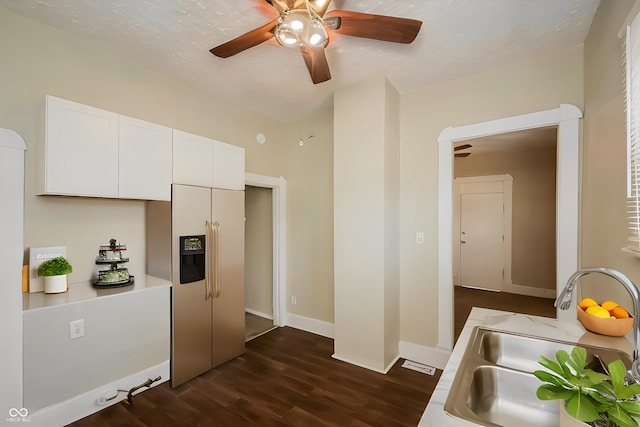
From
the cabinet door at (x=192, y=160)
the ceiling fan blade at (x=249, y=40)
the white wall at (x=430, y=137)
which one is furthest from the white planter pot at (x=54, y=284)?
the white wall at (x=430, y=137)

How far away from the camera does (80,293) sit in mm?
2051

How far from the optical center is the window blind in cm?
110

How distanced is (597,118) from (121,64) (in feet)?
11.9

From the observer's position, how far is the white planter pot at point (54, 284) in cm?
196

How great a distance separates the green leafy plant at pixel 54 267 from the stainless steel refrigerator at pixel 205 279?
27.0 inches

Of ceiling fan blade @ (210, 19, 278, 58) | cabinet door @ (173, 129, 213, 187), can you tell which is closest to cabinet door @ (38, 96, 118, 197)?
cabinet door @ (173, 129, 213, 187)

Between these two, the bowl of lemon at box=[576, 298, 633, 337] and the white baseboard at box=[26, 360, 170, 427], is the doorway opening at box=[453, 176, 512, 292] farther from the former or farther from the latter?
the white baseboard at box=[26, 360, 170, 427]

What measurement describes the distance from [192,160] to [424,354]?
2983 mm

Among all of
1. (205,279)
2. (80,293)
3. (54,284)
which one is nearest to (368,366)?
(205,279)

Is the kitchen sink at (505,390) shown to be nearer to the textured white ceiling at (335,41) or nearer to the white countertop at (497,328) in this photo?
the white countertop at (497,328)

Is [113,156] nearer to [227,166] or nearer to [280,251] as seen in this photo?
[227,166]

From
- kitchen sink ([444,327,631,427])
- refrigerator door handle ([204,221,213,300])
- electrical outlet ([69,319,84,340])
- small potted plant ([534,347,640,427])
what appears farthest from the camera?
refrigerator door handle ([204,221,213,300])

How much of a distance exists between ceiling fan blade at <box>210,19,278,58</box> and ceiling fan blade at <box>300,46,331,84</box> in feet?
0.81

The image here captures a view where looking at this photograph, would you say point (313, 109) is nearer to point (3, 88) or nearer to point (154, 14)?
point (154, 14)
